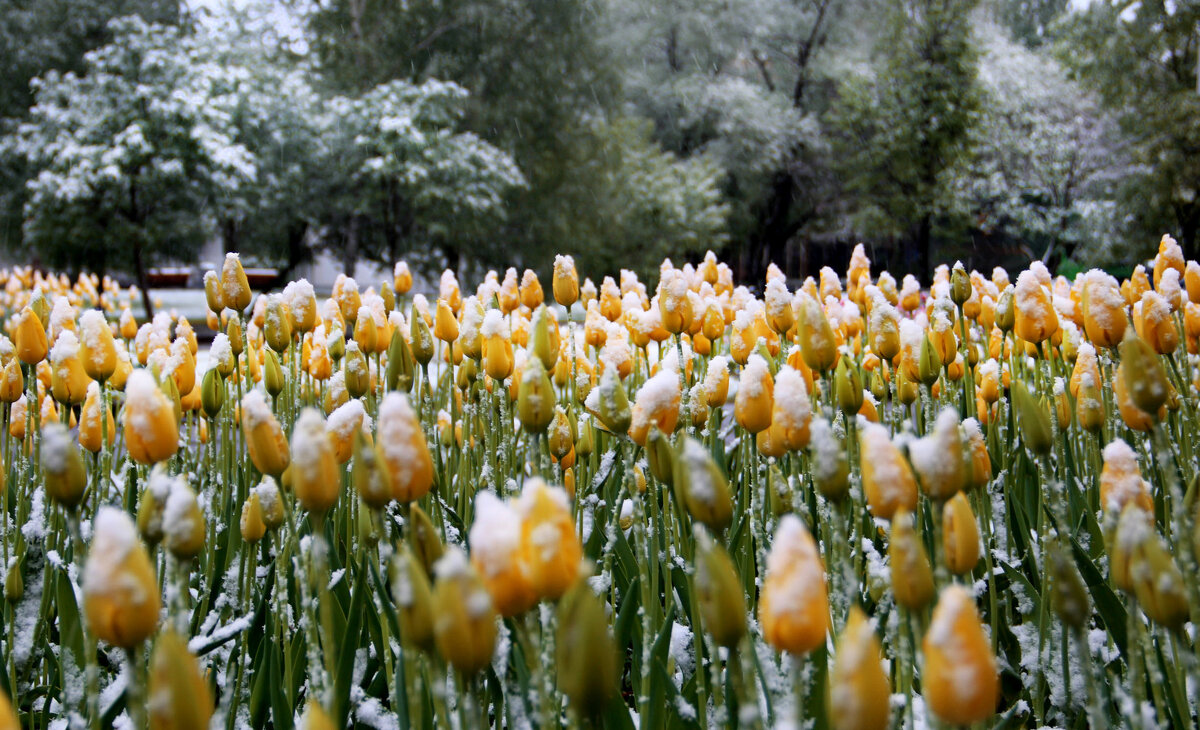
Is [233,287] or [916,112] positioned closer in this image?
[233,287]

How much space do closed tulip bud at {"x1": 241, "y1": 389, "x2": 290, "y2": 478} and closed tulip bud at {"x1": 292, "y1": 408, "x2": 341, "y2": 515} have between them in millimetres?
165

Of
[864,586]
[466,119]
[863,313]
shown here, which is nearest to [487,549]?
[864,586]

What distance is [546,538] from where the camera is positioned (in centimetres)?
57

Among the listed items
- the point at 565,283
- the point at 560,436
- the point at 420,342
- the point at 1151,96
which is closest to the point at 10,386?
the point at 420,342

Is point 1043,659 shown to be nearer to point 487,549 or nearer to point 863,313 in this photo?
point 487,549

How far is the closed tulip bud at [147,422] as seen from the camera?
32.1 inches

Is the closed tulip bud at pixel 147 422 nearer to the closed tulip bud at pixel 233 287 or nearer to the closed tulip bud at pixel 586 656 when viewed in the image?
the closed tulip bud at pixel 586 656

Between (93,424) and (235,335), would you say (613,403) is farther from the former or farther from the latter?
(235,335)

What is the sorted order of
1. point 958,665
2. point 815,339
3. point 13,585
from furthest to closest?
point 13,585 < point 815,339 < point 958,665

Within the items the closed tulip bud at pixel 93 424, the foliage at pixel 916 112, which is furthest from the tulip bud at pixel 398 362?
the foliage at pixel 916 112

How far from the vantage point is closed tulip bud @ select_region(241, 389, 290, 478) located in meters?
0.84

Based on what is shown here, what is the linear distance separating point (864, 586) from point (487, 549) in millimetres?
1165

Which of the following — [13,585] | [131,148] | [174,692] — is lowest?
[13,585]

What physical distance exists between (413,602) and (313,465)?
0.15 meters
